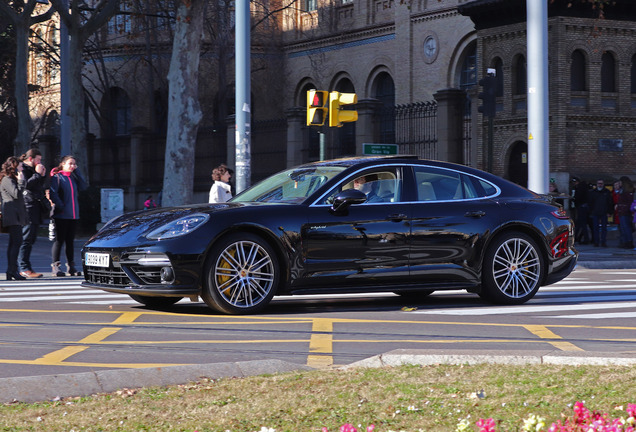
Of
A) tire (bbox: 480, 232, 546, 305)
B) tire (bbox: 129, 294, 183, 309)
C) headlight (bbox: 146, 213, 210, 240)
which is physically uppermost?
headlight (bbox: 146, 213, 210, 240)

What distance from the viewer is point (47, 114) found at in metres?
59.4

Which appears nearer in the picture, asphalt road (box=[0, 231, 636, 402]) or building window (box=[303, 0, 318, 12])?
asphalt road (box=[0, 231, 636, 402])

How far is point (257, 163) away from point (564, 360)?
29.7 meters

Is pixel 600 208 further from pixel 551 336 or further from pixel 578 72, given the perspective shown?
pixel 551 336

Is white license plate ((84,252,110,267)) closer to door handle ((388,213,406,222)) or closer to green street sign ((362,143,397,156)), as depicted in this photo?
door handle ((388,213,406,222))

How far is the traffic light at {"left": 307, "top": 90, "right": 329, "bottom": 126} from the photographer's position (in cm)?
1831

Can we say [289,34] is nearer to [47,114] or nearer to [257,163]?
[47,114]

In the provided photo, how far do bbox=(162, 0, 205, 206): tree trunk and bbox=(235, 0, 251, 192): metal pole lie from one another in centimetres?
598

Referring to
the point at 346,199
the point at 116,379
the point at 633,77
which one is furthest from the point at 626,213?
the point at 116,379

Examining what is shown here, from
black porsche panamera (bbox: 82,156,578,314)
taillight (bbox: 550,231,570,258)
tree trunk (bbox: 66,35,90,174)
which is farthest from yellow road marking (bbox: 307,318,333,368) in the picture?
tree trunk (bbox: 66,35,90,174)

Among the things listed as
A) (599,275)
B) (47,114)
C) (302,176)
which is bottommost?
(599,275)

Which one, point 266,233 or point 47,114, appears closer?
point 266,233

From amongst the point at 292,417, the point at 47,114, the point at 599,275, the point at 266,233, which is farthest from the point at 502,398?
the point at 47,114

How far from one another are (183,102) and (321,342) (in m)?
18.5
